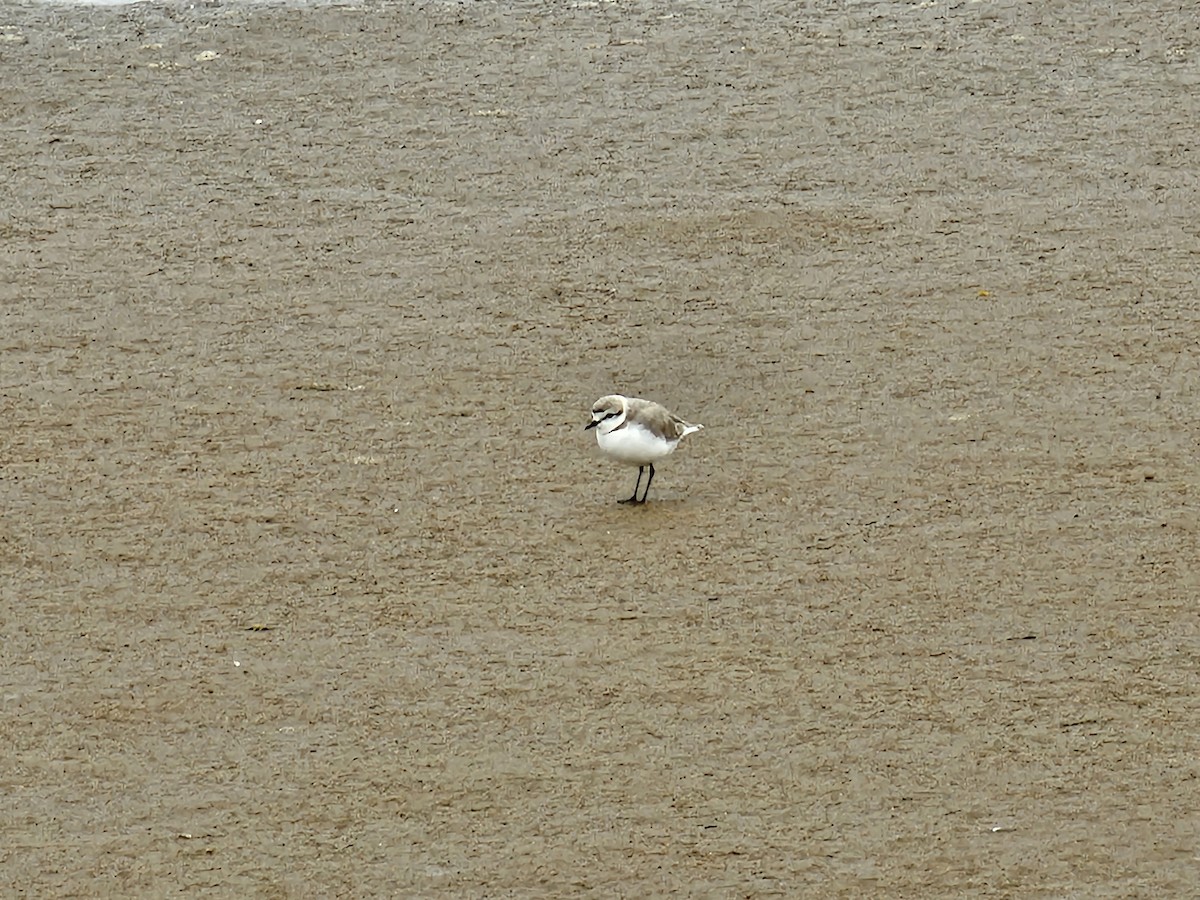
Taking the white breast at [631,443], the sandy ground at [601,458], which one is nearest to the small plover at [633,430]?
the white breast at [631,443]

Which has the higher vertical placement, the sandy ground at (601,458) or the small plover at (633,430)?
the small plover at (633,430)

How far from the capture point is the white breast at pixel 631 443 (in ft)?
24.6

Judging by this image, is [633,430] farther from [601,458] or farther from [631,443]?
[601,458]

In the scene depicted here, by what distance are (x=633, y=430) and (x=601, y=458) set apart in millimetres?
770

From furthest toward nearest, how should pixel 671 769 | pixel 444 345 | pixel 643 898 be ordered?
pixel 444 345
pixel 671 769
pixel 643 898

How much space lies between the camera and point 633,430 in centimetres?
751

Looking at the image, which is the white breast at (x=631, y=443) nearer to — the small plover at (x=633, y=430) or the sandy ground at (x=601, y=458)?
the small plover at (x=633, y=430)

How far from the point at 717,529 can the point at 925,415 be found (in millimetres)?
1331

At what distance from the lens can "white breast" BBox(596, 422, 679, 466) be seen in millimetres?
7508

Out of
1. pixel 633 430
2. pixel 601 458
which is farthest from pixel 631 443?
pixel 601 458

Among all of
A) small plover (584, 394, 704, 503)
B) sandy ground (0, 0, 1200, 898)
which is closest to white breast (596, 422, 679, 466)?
small plover (584, 394, 704, 503)

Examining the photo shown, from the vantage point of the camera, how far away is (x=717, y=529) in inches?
298

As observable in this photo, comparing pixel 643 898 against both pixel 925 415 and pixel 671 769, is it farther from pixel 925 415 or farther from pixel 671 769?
pixel 925 415

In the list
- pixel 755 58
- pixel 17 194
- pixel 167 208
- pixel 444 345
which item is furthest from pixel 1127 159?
pixel 17 194
